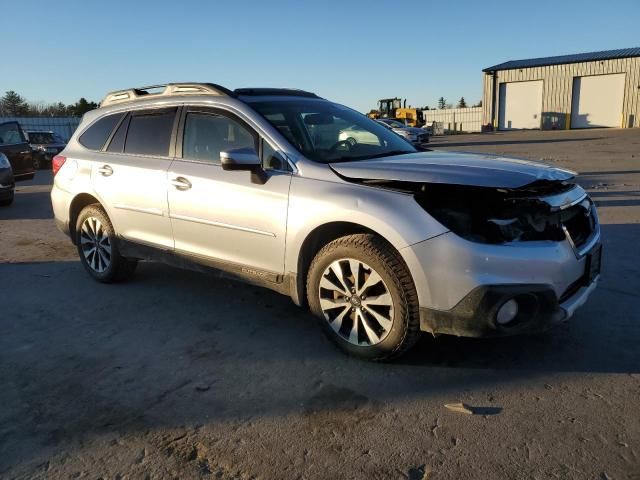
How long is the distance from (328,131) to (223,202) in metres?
0.99

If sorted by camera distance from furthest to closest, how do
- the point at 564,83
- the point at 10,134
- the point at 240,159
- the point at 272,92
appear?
the point at 564,83, the point at 10,134, the point at 272,92, the point at 240,159

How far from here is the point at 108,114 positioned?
17.0 ft

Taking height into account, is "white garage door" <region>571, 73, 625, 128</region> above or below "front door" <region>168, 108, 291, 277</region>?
above

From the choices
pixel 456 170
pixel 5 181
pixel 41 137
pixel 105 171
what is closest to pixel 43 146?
pixel 41 137

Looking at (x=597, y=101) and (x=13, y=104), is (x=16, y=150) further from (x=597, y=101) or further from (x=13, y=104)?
(x=13, y=104)

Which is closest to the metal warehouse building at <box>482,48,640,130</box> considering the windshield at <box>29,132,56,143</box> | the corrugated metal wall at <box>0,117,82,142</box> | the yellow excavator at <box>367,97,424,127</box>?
the yellow excavator at <box>367,97,424,127</box>

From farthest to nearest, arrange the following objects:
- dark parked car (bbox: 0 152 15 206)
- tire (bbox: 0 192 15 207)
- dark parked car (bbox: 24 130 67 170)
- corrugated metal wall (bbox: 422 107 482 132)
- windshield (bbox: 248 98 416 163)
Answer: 1. corrugated metal wall (bbox: 422 107 482 132)
2. dark parked car (bbox: 24 130 67 170)
3. tire (bbox: 0 192 15 207)
4. dark parked car (bbox: 0 152 15 206)
5. windshield (bbox: 248 98 416 163)

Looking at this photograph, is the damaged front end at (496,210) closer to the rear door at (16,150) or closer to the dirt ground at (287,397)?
the dirt ground at (287,397)

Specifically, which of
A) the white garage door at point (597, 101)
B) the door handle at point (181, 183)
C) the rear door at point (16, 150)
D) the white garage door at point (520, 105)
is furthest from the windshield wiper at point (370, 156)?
the white garage door at point (520, 105)

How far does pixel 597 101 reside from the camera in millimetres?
44969

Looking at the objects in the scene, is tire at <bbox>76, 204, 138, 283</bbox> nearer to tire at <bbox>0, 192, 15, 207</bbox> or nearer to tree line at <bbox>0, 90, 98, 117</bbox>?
tire at <bbox>0, 192, 15, 207</bbox>

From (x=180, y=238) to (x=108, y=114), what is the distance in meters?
1.81

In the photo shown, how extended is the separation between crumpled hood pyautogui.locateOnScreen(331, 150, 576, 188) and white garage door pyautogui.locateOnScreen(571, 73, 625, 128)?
156 feet

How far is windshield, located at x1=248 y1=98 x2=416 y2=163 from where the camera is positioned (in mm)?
3764
